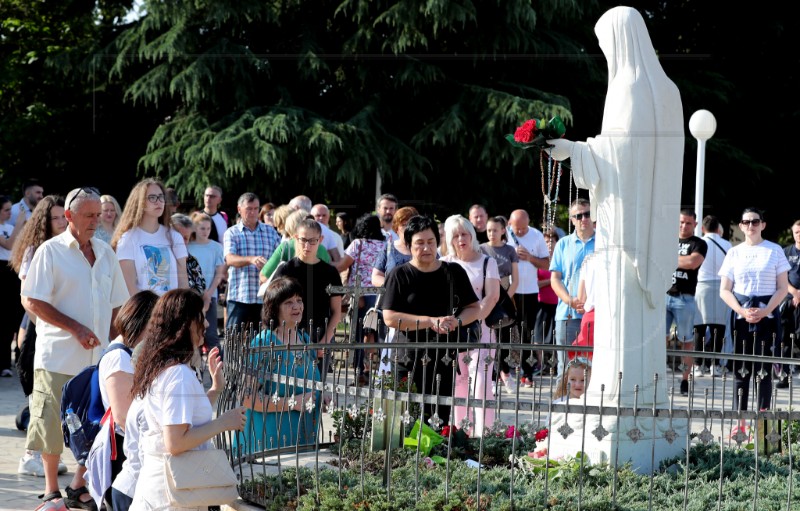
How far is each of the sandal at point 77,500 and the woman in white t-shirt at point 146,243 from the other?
2.20 meters

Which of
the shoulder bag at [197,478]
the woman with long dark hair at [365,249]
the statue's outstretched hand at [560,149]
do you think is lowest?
the shoulder bag at [197,478]

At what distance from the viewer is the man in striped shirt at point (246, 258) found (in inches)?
425

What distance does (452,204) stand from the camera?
67.5ft

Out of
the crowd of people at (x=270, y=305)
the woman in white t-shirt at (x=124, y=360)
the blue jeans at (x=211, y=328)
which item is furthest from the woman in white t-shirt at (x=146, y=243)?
the woman in white t-shirt at (x=124, y=360)

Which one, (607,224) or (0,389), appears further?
(0,389)

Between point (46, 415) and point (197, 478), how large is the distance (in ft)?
8.61

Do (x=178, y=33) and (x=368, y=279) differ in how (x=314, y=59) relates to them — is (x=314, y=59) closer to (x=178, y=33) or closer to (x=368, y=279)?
(x=178, y=33)

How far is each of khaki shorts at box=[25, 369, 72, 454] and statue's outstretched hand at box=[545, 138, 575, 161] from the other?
11.0 feet

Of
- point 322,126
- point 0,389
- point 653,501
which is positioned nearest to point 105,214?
point 0,389

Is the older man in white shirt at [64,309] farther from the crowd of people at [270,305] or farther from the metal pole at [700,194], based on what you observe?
the metal pole at [700,194]

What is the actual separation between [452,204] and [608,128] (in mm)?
14511

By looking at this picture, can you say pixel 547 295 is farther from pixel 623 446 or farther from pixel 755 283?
pixel 623 446

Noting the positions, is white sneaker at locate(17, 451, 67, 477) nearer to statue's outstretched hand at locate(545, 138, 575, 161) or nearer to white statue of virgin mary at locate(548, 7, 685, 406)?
white statue of virgin mary at locate(548, 7, 685, 406)

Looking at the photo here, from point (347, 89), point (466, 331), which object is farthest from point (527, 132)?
point (347, 89)
